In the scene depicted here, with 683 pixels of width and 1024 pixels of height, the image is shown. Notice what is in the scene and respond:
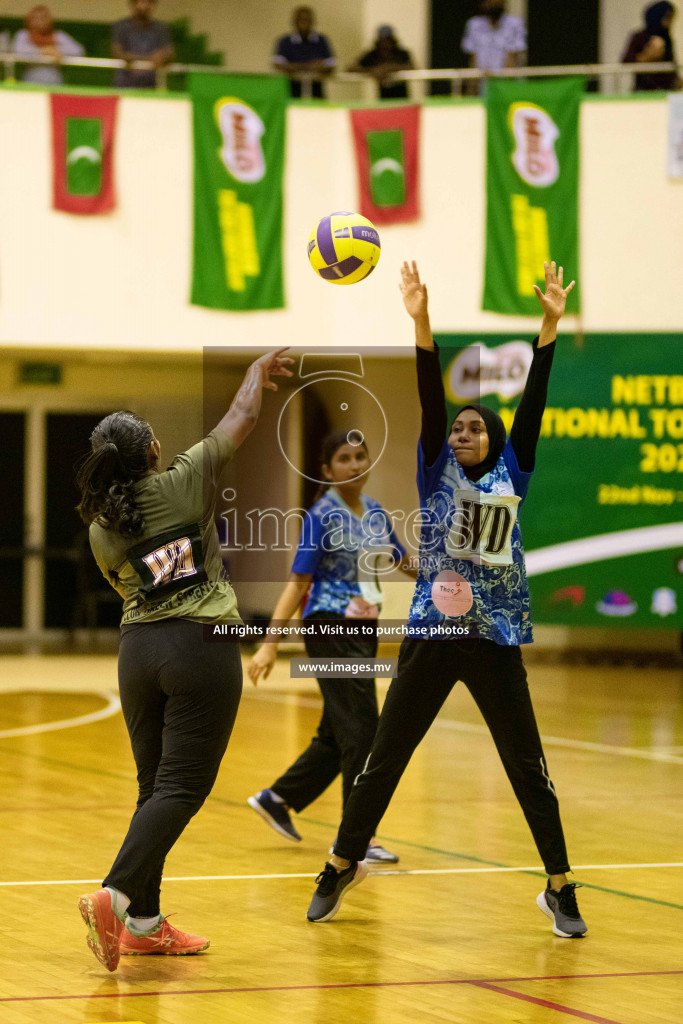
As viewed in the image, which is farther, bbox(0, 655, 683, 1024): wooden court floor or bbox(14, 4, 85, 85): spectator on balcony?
bbox(14, 4, 85, 85): spectator on balcony

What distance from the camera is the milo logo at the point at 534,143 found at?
18094 mm

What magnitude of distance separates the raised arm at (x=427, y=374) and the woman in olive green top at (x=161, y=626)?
2.63 ft

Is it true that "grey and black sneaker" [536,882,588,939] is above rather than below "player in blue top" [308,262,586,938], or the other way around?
below

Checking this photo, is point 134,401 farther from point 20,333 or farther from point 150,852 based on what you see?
point 150,852

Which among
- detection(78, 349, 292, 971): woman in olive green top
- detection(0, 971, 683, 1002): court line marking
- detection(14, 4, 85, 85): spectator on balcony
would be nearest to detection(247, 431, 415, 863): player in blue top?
detection(78, 349, 292, 971): woman in olive green top

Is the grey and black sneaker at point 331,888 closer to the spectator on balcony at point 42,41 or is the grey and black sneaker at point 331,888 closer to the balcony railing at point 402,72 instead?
the balcony railing at point 402,72

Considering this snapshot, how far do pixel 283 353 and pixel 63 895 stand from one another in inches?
105

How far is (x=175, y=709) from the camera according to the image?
5223 millimetres

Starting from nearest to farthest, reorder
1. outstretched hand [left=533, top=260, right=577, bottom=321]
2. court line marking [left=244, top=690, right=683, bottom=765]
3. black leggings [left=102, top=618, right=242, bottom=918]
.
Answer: black leggings [left=102, top=618, right=242, bottom=918]
outstretched hand [left=533, top=260, right=577, bottom=321]
court line marking [left=244, top=690, right=683, bottom=765]

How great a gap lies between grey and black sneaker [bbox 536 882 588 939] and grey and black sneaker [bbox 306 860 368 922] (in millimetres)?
805

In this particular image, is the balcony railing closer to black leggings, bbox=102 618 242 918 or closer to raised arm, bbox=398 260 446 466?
raised arm, bbox=398 260 446 466

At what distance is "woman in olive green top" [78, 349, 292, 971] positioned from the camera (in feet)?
17.0

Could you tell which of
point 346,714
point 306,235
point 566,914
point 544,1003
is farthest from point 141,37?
point 544,1003

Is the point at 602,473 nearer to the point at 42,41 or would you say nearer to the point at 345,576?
the point at 42,41
